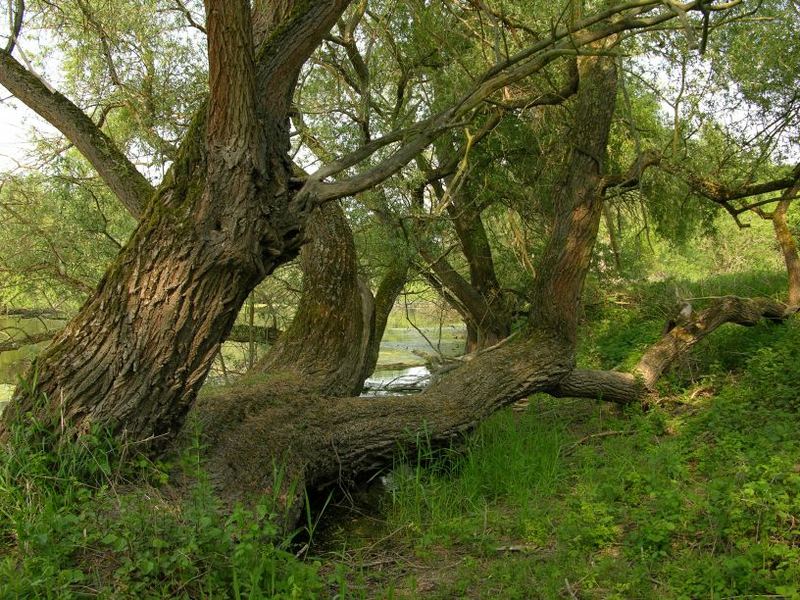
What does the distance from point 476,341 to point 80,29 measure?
7.28m

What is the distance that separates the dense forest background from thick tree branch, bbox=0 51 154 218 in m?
0.03

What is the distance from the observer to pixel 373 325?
25.2 ft

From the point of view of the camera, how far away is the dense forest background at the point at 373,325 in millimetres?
3457

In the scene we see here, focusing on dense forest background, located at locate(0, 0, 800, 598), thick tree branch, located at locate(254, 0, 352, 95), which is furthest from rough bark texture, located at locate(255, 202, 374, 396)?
thick tree branch, located at locate(254, 0, 352, 95)

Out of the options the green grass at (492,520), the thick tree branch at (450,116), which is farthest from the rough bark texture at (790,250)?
the thick tree branch at (450,116)

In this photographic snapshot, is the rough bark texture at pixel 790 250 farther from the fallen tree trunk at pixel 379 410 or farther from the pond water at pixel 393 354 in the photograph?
the pond water at pixel 393 354

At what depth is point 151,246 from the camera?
387cm

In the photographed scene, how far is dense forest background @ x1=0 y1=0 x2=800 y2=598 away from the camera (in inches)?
136

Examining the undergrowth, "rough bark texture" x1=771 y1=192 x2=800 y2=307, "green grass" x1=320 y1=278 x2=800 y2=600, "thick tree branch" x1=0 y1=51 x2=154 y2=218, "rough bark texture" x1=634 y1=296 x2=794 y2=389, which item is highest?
"thick tree branch" x1=0 y1=51 x2=154 y2=218

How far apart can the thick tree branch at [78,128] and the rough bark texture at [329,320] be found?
65.4 inches

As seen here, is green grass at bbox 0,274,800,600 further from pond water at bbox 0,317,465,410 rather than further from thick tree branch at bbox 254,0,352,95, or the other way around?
pond water at bbox 0,317,465,410

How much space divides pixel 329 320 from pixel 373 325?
0.98 metres

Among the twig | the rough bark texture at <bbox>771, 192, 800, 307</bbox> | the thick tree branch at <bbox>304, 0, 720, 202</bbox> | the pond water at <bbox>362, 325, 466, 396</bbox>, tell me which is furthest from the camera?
the pond water at <bbox>362, 325, 466, 396</bbox>

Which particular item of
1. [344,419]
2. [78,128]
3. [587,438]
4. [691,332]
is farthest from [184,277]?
[691,332]
